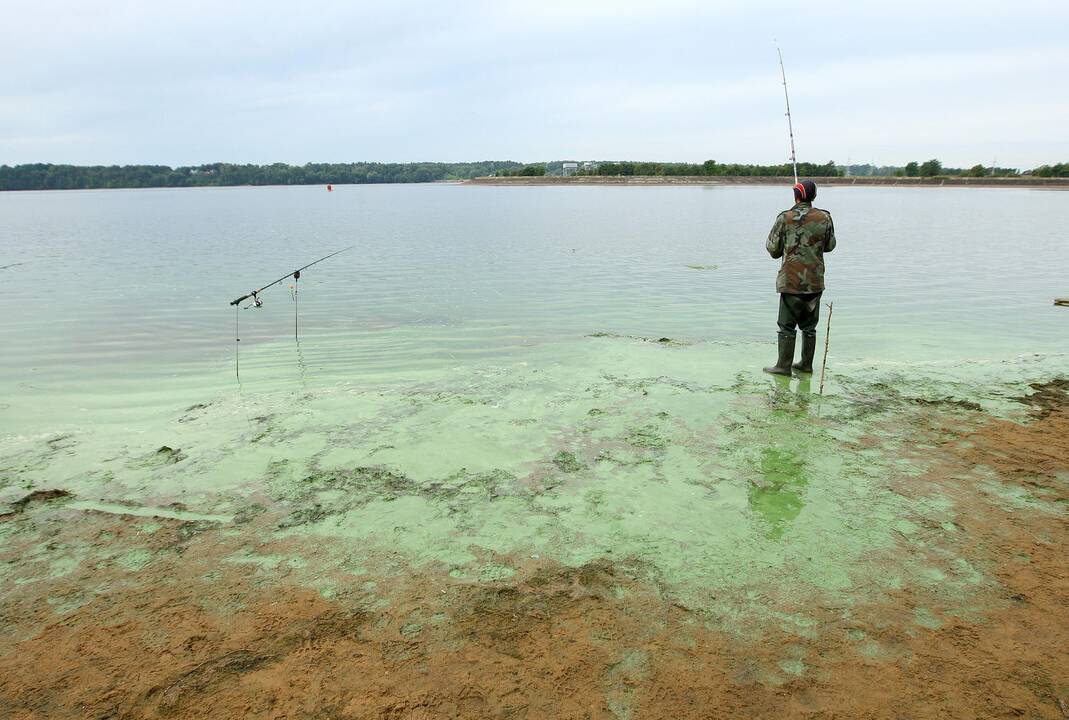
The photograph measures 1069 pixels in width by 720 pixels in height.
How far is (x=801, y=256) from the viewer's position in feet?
24.1

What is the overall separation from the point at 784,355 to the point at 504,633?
5.82 metres

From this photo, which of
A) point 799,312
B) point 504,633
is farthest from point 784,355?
point 504,633

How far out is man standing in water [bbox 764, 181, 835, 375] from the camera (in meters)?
7.23

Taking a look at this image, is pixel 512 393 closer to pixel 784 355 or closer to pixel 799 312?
pixel 784 355

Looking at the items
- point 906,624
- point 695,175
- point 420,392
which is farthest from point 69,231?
point 695,175

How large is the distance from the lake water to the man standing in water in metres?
0.77

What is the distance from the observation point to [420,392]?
746 centimetres

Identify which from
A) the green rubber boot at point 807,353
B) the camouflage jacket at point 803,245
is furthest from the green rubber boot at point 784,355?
the camouflage jacket at point 803,245

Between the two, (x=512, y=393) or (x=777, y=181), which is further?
(x=777, y=181)

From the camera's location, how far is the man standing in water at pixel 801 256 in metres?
7.23

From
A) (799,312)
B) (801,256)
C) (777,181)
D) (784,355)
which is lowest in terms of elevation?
(784,355)

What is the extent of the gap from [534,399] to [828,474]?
10.3 ft

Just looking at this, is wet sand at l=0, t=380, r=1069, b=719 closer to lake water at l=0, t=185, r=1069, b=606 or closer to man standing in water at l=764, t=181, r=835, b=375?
lake water at l=0, t=185, r=1069, b=606

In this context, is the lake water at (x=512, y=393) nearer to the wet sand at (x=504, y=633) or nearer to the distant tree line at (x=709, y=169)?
the wet sand at (x=504, y=633)
